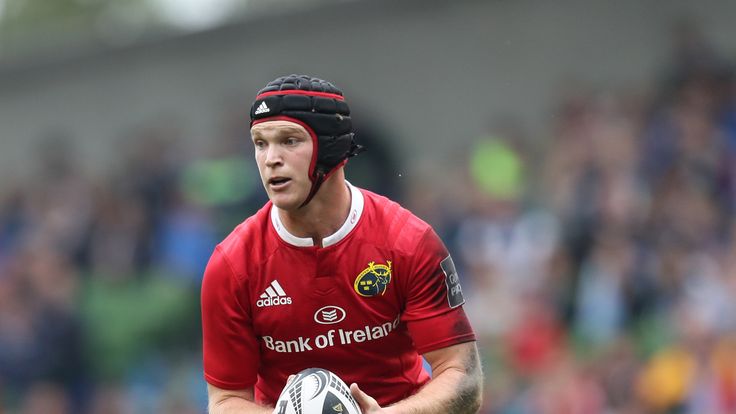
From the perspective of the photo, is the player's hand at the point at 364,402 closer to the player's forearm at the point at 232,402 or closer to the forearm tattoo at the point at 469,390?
the forearm tattoo at the point at 469,390

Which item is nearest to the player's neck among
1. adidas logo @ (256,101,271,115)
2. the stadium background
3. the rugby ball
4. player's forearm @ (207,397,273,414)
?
adidas logo @ (256,101,271,115)

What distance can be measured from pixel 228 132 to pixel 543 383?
6377mm

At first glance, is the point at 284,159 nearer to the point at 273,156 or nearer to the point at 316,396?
the point at 273,156

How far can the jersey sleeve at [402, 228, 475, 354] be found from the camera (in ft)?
20.9

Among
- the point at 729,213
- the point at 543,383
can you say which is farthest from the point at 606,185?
the point at 543,383

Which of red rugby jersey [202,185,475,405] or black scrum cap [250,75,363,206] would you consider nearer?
black scrum cap [250,75,363,206]

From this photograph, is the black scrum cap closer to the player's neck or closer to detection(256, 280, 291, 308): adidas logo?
the player's neck

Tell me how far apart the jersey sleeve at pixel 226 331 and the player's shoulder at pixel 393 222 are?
72 cm

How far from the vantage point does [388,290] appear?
639 centimetres

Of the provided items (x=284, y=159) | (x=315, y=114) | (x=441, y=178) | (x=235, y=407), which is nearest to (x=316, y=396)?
(x=235, y=407)

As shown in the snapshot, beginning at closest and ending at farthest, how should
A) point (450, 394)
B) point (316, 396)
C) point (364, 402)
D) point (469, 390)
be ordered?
1. point (316, 396)
2. point (364, 402)
3. point (450, 394)
4. point (469, 390)

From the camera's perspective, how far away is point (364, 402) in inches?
237

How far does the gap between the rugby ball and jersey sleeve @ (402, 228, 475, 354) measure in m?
0.53

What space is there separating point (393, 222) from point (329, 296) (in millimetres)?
472
